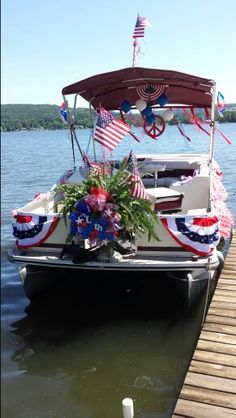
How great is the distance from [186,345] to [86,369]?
1140 mm

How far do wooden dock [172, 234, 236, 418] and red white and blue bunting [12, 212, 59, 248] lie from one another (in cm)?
216

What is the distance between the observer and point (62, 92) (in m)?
6.89

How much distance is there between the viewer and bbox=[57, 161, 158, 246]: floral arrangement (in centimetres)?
504

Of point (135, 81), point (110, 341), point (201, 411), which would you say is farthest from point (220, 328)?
point (135, 81)

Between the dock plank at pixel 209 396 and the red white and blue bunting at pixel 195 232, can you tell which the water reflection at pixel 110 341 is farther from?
the red white and blue bunting at pixel 195 232

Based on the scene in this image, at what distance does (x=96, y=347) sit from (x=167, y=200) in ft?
8.19

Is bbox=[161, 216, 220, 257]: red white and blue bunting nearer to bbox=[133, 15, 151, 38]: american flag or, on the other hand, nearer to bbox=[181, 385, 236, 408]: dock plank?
bbox=[181, 385, 236, 408]: dock plank

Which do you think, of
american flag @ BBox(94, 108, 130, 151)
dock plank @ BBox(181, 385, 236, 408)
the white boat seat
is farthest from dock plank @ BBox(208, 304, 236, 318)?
american flag @ BBox(94, 108, 130, 151)

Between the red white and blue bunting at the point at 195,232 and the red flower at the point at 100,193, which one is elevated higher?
the red flower at the point at 100,193

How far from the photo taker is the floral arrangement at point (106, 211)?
504cm

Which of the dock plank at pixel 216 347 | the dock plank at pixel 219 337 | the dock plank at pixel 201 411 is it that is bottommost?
the dock plank at pixel 201 411

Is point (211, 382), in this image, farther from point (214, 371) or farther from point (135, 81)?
point (135, 81)

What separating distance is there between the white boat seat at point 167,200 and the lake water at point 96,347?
1.15 m

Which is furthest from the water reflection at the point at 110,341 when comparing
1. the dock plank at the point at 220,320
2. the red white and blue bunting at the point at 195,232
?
the red white and blue bunting at the point at 195,232
